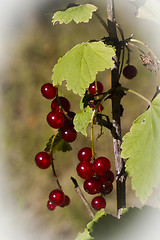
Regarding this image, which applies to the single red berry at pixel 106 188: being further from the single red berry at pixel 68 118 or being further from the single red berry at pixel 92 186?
the single red berry at pixel 68 118

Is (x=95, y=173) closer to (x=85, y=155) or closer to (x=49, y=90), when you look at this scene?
(x=85, y=155)

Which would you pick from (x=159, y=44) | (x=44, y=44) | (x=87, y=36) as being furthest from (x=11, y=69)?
(x=159, y=44)

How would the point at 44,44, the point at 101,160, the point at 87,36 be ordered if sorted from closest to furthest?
the point at 101,160 → the point at 87,36 → the point at 44,44

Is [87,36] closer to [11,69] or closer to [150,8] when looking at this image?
[11,69]

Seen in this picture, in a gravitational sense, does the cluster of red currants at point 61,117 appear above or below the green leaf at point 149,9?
below

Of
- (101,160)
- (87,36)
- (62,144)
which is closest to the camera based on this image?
(101,160)

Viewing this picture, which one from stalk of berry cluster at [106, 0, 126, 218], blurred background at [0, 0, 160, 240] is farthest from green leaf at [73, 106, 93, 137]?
blurred background at [0, 0, 160, 240]

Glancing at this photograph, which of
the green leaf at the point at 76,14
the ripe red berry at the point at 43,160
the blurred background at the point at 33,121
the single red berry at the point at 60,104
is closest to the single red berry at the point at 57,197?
the ripe red berry at the point at 43,160
